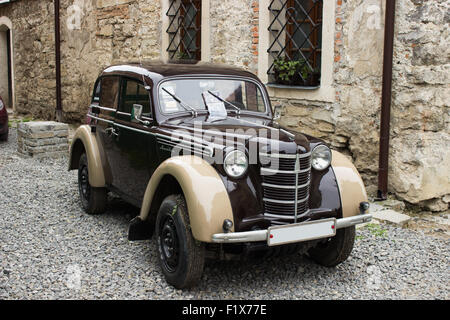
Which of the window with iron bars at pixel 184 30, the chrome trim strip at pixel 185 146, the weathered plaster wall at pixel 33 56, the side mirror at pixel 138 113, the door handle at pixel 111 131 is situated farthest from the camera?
the weathered plaster wall at pixel 33 56

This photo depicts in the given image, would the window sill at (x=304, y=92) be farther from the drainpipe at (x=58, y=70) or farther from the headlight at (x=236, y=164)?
the drainpipe at (x=58, y=70)

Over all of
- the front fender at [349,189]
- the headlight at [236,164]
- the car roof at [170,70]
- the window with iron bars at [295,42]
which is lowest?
the front fender at [349,189]

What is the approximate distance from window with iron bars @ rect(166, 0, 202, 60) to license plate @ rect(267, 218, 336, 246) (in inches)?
212

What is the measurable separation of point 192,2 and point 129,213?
4097 mm

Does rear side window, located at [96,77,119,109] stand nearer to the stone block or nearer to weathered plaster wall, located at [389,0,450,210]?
weathered plaster wall, located at [389,0,450,210]

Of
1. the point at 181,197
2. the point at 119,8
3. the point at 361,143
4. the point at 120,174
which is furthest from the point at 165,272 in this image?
the point at 119,8

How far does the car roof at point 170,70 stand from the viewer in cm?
459

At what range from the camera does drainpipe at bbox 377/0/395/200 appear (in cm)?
570

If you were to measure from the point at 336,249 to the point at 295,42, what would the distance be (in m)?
3.66

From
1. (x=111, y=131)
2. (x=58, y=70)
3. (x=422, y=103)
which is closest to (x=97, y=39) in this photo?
(x=58, y=70)

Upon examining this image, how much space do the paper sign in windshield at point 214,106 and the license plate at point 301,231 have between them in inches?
53.8

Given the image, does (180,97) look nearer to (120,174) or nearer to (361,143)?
(120,174)

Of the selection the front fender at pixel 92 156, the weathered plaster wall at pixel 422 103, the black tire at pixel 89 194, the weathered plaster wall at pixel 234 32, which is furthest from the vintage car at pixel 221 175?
the weathered plaster wall at pixel 234 32

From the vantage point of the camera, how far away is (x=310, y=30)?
6812mm
